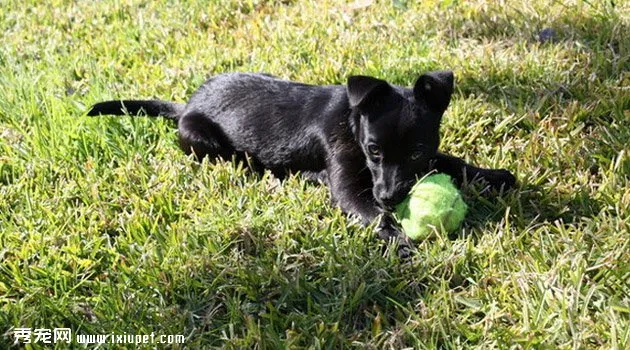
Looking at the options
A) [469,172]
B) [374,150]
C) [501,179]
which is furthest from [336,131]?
[501,179]

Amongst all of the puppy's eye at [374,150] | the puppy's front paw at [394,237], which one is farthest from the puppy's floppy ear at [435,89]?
the puppy's front paw at [394,237]

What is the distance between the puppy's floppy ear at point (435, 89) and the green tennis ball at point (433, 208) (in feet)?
1.14

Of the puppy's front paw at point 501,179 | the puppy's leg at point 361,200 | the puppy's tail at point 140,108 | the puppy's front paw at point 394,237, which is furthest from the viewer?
the puppy's tail at point 140,108

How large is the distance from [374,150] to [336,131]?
43cm

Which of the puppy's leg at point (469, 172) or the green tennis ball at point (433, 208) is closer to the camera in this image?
the green tennis ball at point (433, 208)

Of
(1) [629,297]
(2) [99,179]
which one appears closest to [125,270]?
(2) [99,179]

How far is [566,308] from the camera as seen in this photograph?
8.51 ft

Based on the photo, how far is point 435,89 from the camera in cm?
328

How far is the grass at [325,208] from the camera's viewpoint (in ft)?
9.07

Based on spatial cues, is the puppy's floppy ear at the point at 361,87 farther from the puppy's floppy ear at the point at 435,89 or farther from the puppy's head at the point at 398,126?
the puppy's floppy ear at the point at 435,89

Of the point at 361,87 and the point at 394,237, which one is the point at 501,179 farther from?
the point at 361,87

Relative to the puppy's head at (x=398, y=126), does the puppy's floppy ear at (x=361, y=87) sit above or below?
above

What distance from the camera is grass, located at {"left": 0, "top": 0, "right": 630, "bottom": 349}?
9.07 feet

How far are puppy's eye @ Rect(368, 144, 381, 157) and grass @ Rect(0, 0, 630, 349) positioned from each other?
13.0 inches
